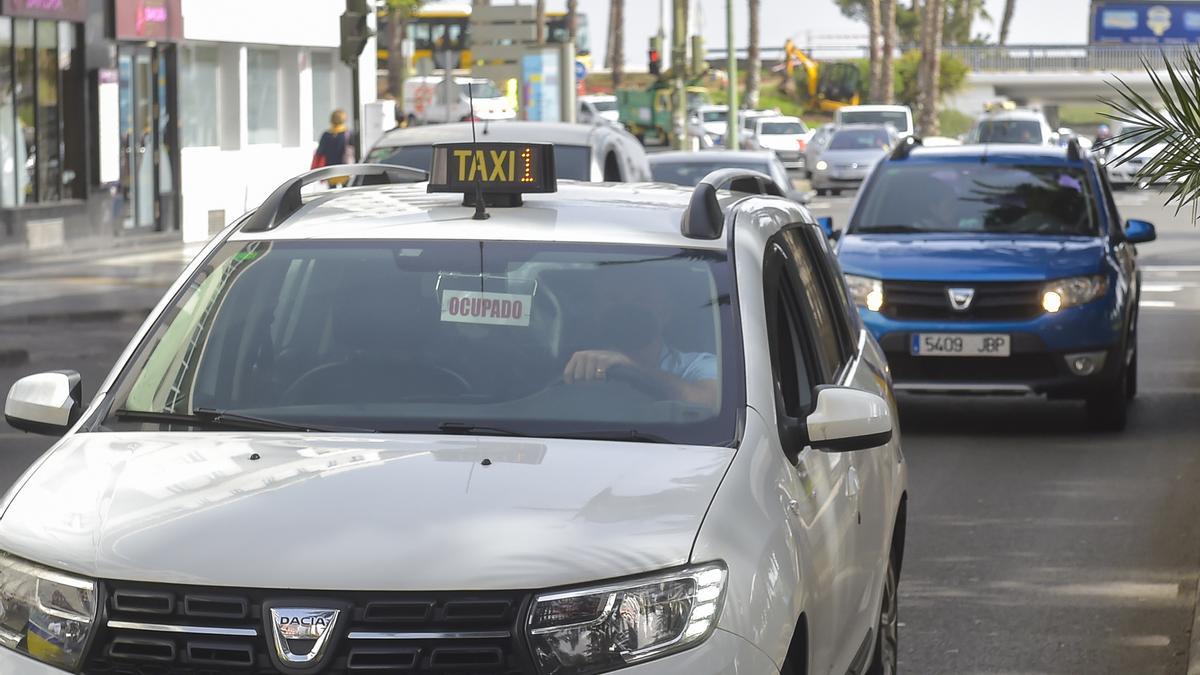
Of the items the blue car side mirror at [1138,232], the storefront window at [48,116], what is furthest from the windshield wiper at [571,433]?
the storefront window at [48,116]

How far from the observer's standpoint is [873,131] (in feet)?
163

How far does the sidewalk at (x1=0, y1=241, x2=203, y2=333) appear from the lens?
64.5ft

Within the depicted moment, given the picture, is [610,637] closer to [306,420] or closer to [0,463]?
[306,420]

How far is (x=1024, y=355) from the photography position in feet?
39.5

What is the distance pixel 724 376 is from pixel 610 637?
989mm

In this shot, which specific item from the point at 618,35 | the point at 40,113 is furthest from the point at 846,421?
the point at 618,35

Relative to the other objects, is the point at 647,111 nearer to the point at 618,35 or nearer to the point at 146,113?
the point at 146,113

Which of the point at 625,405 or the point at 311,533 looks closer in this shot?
the point at 311,533

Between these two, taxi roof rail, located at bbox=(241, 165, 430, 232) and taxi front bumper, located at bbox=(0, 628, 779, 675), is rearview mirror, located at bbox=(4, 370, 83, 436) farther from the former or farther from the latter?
taxi front bumper, located at bbox=(0, 628, 779, 675)

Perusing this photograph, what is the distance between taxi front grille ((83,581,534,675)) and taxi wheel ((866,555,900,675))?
203 cm

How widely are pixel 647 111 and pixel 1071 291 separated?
48.5 m

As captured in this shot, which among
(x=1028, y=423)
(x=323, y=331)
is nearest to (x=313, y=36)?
(x=1028, y=423)

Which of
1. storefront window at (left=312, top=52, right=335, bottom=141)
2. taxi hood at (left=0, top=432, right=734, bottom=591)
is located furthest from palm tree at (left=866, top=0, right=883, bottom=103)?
taxi hood at (left=0, top=432, right=734, bottom=591)

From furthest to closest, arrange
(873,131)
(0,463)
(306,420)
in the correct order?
(873,131)
(0,463)
(306,420)
